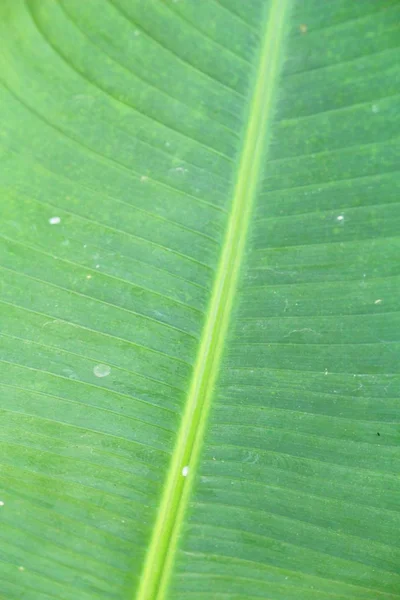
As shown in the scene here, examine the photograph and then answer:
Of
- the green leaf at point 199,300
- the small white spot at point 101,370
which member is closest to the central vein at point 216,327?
the green leaf at point 199,300

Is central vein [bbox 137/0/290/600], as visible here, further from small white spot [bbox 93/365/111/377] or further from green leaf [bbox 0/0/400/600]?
small white spot [bbox 93/365/111/377]

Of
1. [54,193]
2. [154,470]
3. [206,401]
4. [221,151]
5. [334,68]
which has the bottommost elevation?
[154,470]

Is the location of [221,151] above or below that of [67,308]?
above

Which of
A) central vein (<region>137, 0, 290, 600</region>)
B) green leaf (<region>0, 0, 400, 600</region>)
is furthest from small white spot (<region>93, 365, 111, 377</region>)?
central vein (<region>137, 0, 290, 600</region>)

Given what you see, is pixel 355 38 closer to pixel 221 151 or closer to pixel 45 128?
pixel 221 151

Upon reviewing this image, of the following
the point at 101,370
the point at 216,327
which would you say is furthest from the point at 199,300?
the point at 101,370

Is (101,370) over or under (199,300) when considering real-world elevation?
under

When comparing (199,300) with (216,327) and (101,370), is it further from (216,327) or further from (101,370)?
(101,370)

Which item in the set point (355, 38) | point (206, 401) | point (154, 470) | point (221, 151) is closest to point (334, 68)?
point (355, 38)
